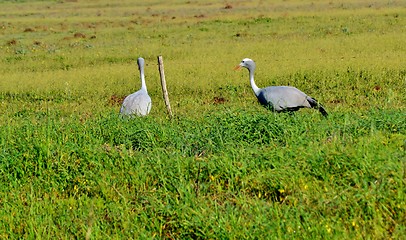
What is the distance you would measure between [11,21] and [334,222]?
3867 cm

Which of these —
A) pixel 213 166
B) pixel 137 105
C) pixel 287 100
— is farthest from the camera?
pixel 137 105

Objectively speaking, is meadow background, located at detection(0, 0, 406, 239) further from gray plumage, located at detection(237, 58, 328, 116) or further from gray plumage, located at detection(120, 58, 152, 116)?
gray plumage, located at detection(120, 58, 152, 116)

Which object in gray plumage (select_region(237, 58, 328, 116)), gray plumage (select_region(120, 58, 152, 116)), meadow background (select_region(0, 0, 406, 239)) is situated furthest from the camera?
gray plumage (select_region(120, 58, 152, 116))

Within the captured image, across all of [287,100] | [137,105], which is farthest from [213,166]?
[137,105]

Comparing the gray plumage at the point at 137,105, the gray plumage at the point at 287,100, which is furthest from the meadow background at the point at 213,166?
the gray plumage at the point at 137,105

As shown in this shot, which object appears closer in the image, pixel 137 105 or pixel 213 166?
pixel 213 166

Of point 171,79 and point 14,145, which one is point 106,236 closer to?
point 14,145

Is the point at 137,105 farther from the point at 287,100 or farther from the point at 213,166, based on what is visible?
the point at 213,166

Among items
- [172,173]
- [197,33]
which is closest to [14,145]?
[172,173]

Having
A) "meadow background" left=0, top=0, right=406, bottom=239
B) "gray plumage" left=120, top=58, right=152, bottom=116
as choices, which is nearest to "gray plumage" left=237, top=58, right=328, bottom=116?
"meadow background" left=0, top=0, right=406, bottom=239

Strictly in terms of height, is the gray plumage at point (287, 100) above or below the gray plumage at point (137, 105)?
above

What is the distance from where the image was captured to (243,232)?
5309 mm

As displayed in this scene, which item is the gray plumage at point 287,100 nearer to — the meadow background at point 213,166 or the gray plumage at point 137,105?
the meadow background at point 213,166

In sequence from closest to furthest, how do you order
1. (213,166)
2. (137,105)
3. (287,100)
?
(213,166) → (287,100) → (137,105)
